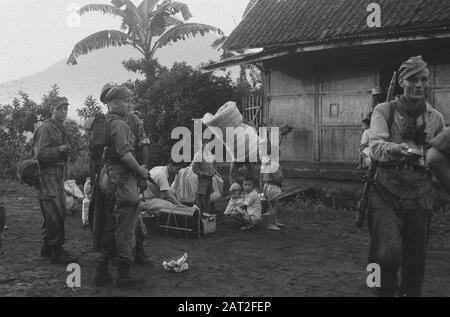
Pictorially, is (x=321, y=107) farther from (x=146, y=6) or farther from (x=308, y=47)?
(x=146, y=6)

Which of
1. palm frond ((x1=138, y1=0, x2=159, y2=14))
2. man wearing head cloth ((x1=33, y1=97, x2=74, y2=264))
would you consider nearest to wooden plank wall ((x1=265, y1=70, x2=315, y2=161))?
palm frond ((x1=138, y1=0, x2=159, y2=14))

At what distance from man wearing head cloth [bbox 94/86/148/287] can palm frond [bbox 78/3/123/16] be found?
12503mm

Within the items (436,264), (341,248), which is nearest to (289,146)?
(341,248)

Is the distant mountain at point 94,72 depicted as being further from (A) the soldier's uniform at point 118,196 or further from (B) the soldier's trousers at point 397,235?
(B) the soldier's trousers at point 397,235

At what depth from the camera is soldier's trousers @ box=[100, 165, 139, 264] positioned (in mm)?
5004

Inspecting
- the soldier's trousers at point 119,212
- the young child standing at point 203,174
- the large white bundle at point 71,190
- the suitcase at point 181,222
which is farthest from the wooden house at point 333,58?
the soldier's trousers at point 119,212

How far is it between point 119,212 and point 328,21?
8182 mm

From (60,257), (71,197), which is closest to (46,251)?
(60,257)

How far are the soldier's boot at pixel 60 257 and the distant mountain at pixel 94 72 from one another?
83.1 meters

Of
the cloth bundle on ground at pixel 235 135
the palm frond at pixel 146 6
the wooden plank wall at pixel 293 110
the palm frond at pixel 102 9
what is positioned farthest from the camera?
the palm frond at pixel 146 6

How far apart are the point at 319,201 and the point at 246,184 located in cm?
314

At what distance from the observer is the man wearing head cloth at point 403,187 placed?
3.88 metres

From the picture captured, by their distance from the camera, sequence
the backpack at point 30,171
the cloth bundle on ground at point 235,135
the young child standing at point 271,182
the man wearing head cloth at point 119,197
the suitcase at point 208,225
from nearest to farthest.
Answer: the man wearing head cloth at point 119,197 < the backpack at point 30,171 < the suitcase at point 208,225 < the young child standing at point 271,182 < the cloth bundle on ground at point 235,135

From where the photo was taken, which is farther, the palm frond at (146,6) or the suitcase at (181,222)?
the palm frond at (146,6)
